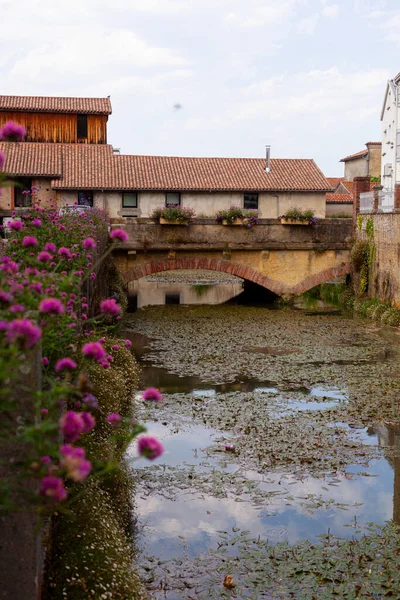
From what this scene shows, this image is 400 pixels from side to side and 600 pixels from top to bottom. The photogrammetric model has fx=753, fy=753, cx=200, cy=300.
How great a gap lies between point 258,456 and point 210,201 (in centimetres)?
2692

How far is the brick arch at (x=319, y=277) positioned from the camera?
92.3 ft

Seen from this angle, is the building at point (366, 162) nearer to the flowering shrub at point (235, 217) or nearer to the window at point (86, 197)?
the window at point (86, 197)

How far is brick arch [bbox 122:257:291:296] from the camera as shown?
87.8 ft

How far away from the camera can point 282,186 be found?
36.9m

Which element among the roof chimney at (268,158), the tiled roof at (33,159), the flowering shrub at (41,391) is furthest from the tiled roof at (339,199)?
the flowering shrub at (41,391)

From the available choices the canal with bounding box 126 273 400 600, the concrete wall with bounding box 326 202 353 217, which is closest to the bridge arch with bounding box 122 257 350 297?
the canal with bounding box 126 273 400 600

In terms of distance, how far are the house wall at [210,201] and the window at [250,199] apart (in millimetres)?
Answer: 263

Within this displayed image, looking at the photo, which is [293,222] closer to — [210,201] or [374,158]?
[210,201]

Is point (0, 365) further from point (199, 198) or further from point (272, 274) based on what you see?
point (199, 198)

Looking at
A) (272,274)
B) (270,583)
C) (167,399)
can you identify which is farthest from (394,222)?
(270,583)

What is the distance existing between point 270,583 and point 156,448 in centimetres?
422

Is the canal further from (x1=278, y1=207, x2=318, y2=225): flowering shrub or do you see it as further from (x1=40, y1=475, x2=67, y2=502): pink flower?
(x1=278, y1=207, x2=318, y2=225): flowering shrub

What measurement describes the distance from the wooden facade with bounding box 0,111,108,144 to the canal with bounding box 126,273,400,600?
24785 millimetres

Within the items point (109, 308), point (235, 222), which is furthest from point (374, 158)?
point (109, 308)
